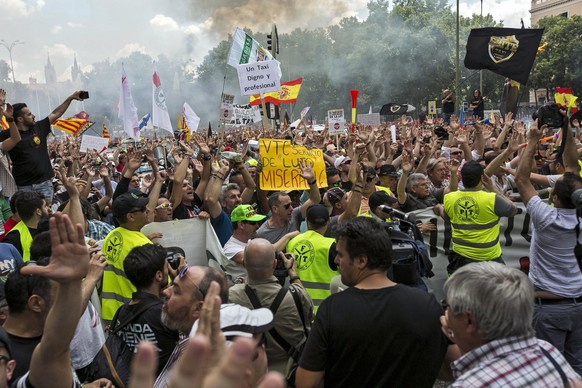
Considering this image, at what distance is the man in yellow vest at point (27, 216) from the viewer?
15.9 feet

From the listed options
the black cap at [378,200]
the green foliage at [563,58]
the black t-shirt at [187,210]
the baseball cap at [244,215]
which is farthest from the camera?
the green foliage at [563,58]

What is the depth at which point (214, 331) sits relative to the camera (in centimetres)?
157

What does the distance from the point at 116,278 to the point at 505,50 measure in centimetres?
720

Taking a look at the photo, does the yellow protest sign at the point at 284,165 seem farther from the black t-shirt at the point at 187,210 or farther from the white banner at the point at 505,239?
the white banner at the point at 505,239

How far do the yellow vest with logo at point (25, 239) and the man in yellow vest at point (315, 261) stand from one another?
88.4 inches

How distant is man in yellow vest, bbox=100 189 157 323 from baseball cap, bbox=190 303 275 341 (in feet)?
7.54

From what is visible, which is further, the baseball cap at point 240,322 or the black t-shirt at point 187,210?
the black t-shirt at point 187,210

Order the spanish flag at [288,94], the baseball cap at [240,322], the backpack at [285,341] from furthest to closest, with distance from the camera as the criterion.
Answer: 1. the spanish flag at [288,94]
2. the backpack at [285,341]
3. the baseball cap at [240,322]

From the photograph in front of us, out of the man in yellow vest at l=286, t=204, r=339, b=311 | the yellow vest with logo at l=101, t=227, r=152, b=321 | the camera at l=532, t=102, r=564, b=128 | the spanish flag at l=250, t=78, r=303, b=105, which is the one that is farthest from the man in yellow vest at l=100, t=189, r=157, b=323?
the spanish flag at l=250, t=78, r=303, b=105

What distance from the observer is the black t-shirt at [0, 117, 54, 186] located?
6887 millimetres

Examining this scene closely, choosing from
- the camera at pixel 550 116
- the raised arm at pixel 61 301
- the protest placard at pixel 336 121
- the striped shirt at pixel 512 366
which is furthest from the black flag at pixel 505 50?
the raised arm at pixel 61 301

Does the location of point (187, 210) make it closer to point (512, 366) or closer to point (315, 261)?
point (315, 261)

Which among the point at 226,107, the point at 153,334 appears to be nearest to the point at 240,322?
the point at 153,334

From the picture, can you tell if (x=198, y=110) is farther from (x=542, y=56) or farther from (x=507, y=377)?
→ (x=507, y=377)
